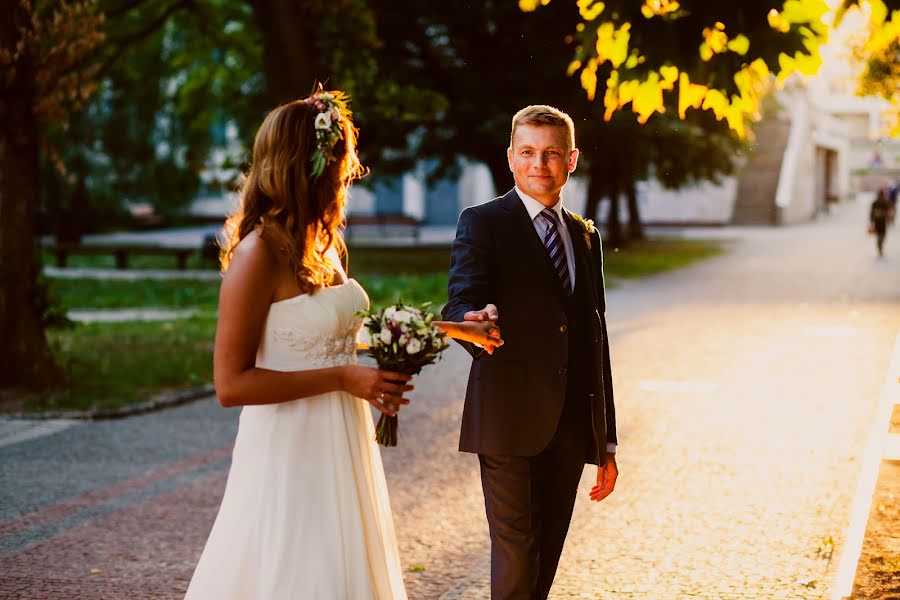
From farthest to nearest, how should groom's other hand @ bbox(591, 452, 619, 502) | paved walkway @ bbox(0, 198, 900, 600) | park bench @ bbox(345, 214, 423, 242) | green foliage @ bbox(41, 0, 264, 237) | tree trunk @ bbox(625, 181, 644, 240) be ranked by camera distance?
park bench @ bbox(345, 214, 423, 242) < tree trunk @ bbox(625, 181, 644, 240) < green foliage @ bbox(41, 0, 264, 237) < paved walkway @ bbox(0, 198, 900, 600) < groom's other hand @ bbox(591, 452, 619, 502)

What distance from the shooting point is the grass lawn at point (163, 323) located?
1187 centimetres

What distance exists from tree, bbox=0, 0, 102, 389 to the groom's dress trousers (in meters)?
8.14

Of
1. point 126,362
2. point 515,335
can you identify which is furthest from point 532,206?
point 126,362

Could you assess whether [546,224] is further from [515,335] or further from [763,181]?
[763,181]

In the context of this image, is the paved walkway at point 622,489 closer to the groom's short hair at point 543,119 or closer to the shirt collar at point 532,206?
the shirt collar at point 532,206

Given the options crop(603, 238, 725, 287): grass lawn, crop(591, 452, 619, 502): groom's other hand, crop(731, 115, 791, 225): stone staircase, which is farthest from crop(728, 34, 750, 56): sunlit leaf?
crop(731, 115, 791, 225): stone staircase

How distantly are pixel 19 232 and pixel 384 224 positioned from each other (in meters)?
31.3

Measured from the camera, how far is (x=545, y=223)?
4.15m

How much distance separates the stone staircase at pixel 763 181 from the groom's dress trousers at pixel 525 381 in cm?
5222

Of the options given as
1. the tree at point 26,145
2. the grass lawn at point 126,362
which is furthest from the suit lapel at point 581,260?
the tree at point 26,145

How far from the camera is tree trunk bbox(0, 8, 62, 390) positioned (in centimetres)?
1122

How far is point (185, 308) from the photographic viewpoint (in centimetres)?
2069

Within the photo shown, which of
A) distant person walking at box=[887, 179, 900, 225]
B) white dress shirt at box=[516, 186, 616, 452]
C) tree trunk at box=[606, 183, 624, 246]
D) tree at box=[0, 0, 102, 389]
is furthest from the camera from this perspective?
tree trunk at box=[606, 183, 624, 246]

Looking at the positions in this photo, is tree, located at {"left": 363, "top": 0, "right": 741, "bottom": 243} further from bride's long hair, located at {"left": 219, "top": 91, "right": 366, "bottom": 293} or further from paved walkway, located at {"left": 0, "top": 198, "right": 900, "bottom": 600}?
bride's long hair, located at {"left": 219, "top": 91, "right": 366, "bottom": 293}
